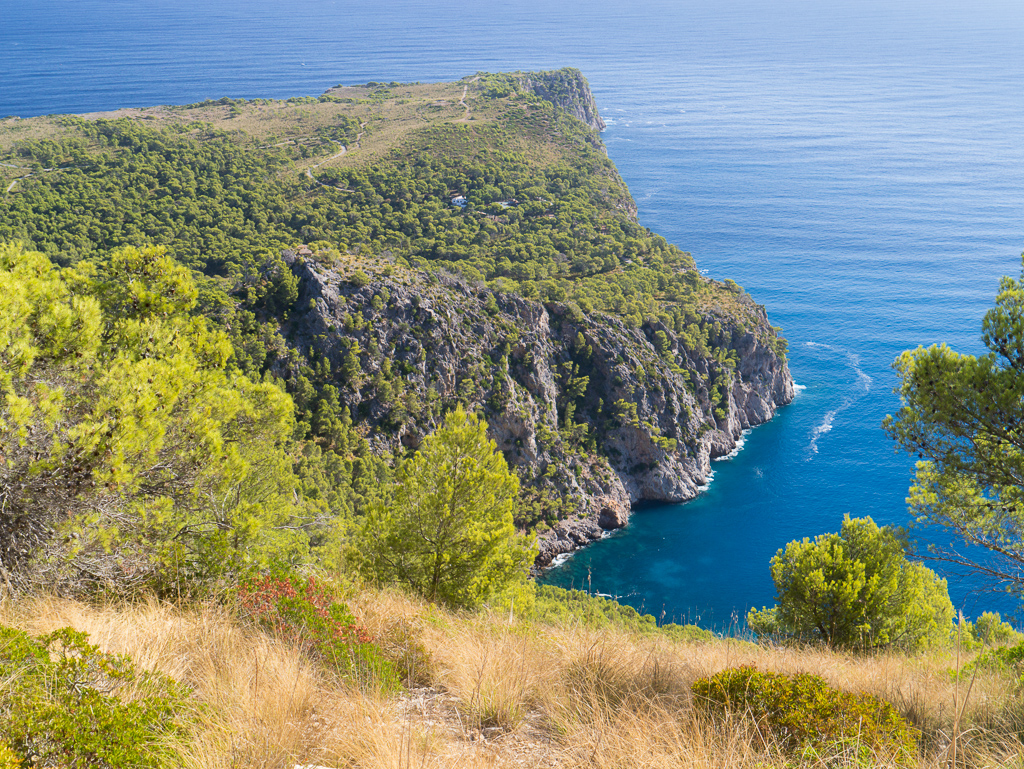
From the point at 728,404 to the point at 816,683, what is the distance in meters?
65.9

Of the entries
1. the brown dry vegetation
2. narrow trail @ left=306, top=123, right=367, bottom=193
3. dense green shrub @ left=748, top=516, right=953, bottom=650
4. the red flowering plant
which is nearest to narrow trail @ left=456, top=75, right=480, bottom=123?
narrow trail @ left=306, top=123, right=367, bottom=193

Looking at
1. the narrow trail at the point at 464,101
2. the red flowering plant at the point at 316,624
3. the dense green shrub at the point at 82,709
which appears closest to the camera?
the dense green shrub at the point at 82,709

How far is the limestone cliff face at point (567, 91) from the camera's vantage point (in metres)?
162

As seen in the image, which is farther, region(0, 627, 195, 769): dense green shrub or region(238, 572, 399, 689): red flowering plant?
region(238, 572, 399, 689): red flowering plant

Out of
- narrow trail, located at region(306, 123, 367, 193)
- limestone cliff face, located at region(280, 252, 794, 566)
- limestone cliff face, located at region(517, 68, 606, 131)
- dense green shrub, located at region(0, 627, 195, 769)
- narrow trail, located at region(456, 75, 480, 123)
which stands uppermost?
limestone cliff face, located at region(517, 68, 606, 131)

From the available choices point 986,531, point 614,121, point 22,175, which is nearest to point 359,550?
point 986,531

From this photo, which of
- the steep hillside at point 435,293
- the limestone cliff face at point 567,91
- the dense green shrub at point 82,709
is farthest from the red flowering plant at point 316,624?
the limestone cliff face at point 567,91

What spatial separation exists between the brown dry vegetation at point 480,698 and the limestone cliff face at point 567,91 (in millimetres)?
165382

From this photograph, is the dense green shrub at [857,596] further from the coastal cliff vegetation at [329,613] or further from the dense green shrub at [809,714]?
the dense green shrub at [809,714]

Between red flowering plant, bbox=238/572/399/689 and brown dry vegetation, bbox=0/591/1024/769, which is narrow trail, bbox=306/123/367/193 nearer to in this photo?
red flowering plant, bbox=238/572/399/689

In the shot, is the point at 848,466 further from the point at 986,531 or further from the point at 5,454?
the point at 5,454

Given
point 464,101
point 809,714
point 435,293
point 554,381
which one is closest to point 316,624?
point 809,714

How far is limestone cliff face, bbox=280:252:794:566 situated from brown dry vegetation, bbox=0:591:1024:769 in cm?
4298

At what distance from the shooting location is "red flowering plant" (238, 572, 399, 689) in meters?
6.50
